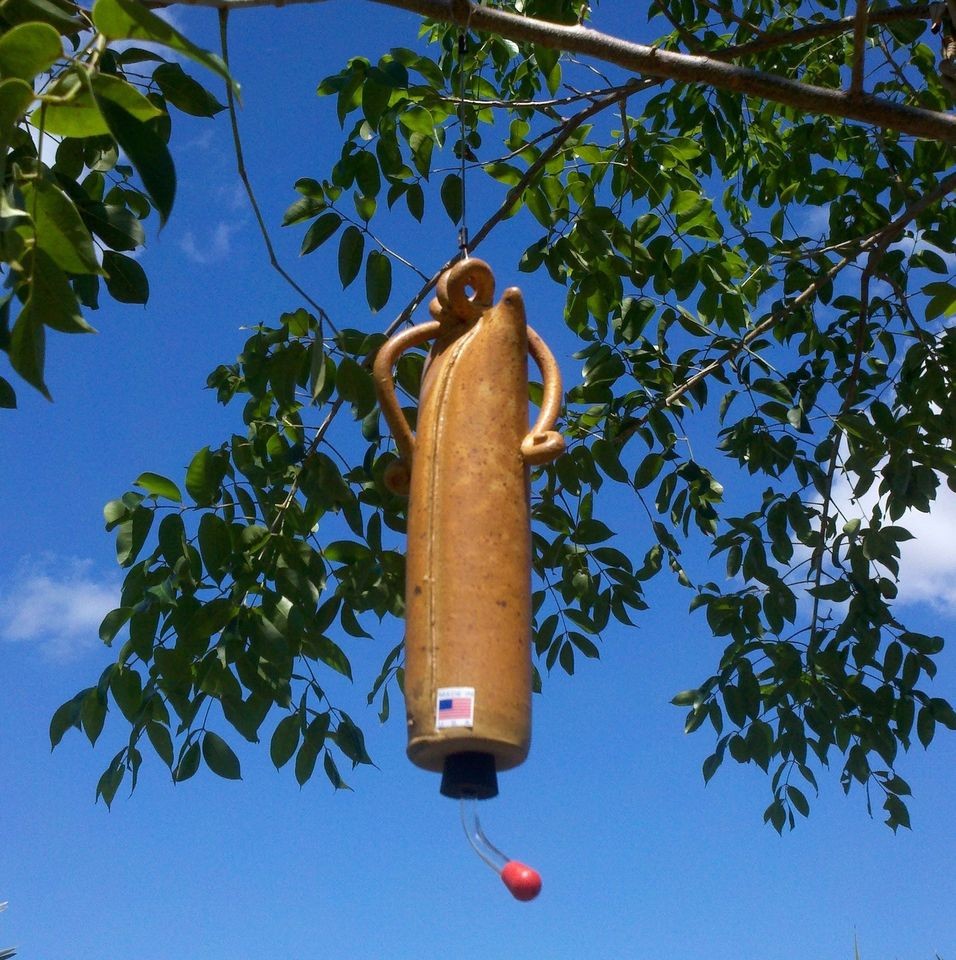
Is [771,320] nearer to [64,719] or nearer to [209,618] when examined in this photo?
[209,618]


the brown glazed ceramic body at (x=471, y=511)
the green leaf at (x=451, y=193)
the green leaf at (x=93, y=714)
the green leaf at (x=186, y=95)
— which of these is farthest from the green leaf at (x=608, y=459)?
the brown glazed ceramic body at (x=471, y=511)

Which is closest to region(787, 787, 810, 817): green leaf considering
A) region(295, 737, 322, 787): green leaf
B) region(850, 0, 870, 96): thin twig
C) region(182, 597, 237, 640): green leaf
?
region(295, 737, 322, 787): green leaf

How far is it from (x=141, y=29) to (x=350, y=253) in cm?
197

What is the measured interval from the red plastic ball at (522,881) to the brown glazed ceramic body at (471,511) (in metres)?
0.15

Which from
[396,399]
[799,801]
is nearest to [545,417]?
[396,399]

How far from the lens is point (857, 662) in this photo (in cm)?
463

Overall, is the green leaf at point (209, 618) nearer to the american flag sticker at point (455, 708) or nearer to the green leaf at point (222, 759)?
the green leaf at point (222, 759)

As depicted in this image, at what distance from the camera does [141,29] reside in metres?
1.58

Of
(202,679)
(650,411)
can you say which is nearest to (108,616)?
(202,679)

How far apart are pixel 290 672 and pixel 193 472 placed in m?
0.61

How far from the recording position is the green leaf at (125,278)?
2928 mm

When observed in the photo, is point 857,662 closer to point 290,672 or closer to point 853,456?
point 853,456

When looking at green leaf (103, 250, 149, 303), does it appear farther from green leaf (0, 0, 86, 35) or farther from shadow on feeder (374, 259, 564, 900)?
shadow on feeder (374, 259, 564, 900)

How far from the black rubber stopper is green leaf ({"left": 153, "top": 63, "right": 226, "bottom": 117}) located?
1.55 metres
